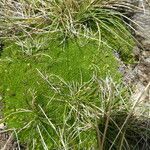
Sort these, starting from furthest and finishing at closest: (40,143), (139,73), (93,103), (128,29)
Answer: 1. (128,29)
2. (139,73)
3. (93,103)
4. (40,143)

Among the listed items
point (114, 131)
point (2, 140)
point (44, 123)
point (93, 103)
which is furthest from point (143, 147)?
point (2, 140)

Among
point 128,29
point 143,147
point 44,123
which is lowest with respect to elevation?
point 143,147

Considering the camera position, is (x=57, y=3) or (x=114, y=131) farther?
(x=57, y=3)

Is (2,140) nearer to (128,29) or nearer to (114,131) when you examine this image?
(114,131)

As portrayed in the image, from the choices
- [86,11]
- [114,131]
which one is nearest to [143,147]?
[114,131]

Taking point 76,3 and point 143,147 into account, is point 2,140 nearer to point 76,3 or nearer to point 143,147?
point 143,147

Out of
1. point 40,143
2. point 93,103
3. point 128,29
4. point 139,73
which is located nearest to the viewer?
point 40,143

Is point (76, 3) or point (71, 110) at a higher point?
point (76, 3)
